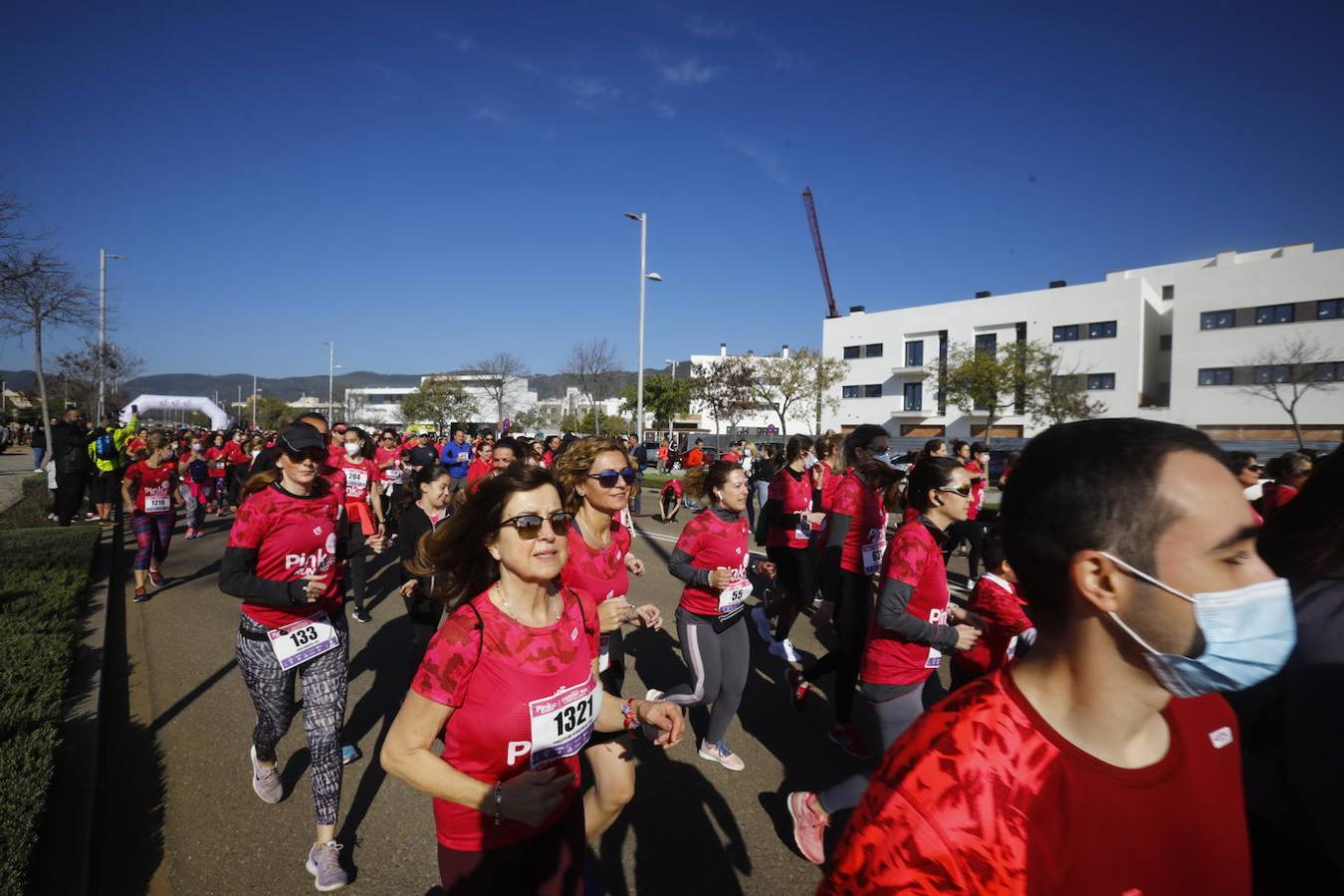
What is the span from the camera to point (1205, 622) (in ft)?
3.77

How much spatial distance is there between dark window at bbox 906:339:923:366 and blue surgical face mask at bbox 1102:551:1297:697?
55903 mm

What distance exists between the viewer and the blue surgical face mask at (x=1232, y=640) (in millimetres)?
1150

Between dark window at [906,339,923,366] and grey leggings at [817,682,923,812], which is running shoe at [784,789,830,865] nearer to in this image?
grey leggings at [817,682,923,812]

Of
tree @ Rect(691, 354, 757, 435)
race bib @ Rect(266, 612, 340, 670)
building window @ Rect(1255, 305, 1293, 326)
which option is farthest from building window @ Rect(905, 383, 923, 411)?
race bib @ Rect(266, 612, 340, 670)

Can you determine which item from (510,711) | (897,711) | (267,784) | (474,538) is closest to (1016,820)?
(510,711)

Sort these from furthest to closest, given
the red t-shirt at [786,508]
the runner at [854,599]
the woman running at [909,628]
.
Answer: the red t-shirt at [786,508] < the runner at [854,599] < the woman running at [909,628]

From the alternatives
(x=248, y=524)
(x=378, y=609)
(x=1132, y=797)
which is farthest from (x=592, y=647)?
(x=378, y=609)

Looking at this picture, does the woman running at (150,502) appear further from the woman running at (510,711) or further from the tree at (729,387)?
the tree at (729,387)

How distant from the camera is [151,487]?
27.8 ft

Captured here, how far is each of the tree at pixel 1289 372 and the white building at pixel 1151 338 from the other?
0.17m

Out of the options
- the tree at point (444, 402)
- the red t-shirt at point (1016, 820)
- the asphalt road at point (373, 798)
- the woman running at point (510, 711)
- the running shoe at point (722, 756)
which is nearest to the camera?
the red t-shirt at point (1016, 820)

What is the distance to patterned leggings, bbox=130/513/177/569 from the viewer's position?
27.8ft

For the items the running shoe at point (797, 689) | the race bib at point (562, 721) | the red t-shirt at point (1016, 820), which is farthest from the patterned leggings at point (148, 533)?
the red t-shirt at point (1016, 820)

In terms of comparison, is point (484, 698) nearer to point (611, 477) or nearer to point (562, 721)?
point (562, 721)
